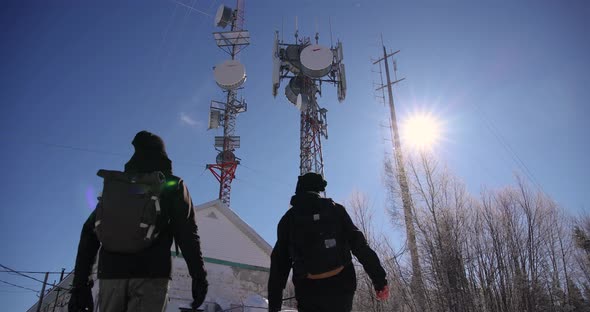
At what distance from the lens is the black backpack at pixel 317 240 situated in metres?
2.75

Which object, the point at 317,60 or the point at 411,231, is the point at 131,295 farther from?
the point at 317,60

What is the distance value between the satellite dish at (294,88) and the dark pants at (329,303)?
53.7 feet

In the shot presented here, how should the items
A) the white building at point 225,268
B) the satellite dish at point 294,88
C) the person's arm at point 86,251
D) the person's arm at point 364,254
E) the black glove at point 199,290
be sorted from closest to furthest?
1. the black glove at point 199,290
2. the person's arm at point 86,251
3. the person's arm at point 364,254
4. the white building at point 225,268
5. the satellite dish at point 294,88

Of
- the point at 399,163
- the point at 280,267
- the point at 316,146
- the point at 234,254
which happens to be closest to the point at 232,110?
the point at 316,146

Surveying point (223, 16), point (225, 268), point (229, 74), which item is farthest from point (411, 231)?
point (223, 16)

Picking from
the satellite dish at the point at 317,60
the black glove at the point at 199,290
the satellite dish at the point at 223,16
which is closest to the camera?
the black glove at the point at 199,290

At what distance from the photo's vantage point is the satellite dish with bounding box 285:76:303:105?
61.3 feet

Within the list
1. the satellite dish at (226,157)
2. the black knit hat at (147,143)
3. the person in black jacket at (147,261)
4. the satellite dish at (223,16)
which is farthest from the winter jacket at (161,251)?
the satellite dish at (223,16)

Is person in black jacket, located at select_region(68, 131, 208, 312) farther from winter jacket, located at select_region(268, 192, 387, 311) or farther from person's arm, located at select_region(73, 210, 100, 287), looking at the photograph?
winter jacket, located at select_region(268, 192, 387, 311)

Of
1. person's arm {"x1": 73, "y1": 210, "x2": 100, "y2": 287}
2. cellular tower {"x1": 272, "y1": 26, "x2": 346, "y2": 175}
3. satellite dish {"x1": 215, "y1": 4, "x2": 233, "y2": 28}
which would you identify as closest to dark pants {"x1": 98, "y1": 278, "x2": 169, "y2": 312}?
person's arm {"x1": 73, "y1": 210, "x2": 100, "y2": 287}

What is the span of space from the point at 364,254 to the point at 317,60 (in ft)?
48.4

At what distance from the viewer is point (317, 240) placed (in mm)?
2861

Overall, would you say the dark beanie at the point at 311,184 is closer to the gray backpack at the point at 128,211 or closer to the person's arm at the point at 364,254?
the person's arm at the point at 364,254

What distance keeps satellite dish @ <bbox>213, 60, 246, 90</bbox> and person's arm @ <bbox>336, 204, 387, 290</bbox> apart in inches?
705
